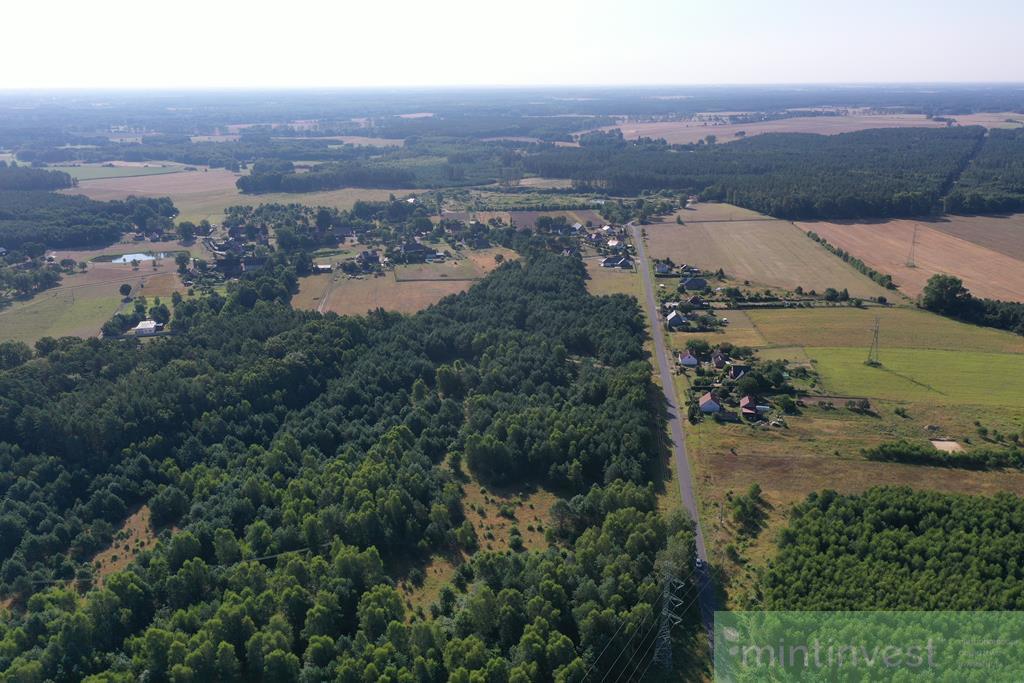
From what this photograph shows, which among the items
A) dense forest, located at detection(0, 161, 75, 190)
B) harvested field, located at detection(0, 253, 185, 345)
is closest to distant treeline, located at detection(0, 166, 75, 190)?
dense forest, located at detection(0, 161, 75, 190)

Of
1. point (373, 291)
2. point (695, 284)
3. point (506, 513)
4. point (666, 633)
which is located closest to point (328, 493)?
point (506, 513)

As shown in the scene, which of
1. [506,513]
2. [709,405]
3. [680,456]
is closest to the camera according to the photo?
[506,513]

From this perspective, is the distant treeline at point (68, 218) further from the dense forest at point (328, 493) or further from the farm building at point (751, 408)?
the farm building at point (751, 408)

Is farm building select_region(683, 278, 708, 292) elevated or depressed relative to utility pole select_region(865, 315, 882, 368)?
elevated

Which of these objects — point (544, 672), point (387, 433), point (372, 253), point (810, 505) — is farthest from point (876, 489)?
point (372, 253)

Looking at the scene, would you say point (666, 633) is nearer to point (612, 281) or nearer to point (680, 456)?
point (680, 456)

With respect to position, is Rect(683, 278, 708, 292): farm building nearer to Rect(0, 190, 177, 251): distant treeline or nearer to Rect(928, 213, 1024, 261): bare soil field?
Rect(928, 213, 1024, 261): bare soil field

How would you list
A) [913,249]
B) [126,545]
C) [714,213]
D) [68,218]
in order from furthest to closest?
[714,213] → [68,218] → [913,249] → [126,545]

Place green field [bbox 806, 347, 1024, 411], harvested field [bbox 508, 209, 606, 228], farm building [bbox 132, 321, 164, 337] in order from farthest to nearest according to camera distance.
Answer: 1. harvested field [bbox 508, 209, 606, 228]
2. farm building [bbox 132, 321, 164, 337]
3. green field [bbox 806, 347, 1024, 411]
